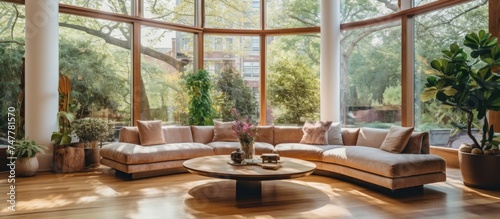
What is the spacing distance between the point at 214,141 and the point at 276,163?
2117 mm

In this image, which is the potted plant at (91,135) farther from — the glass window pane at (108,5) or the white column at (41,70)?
the glass window pane at (108,5)

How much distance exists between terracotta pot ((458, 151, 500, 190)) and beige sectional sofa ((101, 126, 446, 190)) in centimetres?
46

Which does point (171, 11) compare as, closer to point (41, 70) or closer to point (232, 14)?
point (232, 14)

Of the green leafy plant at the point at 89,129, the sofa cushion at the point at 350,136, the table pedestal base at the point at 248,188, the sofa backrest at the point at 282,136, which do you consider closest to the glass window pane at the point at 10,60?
the green leafy plant at the point at 89,129

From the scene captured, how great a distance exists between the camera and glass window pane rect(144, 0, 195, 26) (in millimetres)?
6662

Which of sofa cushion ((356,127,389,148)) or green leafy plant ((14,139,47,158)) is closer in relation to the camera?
green leafy plant ((14,139,47,158))

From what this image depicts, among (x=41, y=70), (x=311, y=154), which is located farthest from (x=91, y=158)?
(x=311, y=154)

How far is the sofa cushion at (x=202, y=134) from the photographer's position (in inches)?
237

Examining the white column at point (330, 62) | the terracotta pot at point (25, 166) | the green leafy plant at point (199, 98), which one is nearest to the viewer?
the terracotta pot at point (25, 166)

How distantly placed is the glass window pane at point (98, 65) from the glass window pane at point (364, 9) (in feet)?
14.5

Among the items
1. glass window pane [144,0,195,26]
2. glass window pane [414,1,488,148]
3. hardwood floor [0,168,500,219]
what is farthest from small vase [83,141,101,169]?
glass window pane [414,1,488,148]

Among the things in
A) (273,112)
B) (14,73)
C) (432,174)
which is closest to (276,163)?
(432,174)

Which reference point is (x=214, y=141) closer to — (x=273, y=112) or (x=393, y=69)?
(x=273, y=112)

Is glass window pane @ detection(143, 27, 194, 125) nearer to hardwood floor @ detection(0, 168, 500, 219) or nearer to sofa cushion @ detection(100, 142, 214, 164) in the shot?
sofa cushion @ detection(100, 142, 214, 164)
